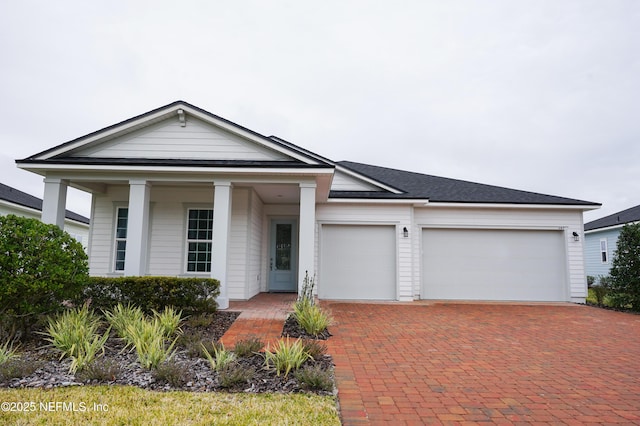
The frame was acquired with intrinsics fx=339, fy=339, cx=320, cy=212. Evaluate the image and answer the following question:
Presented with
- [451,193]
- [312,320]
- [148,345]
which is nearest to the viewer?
[148,345]

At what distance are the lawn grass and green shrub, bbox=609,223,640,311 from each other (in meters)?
11.3

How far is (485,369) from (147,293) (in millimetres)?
6301

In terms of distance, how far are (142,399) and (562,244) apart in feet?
42.9

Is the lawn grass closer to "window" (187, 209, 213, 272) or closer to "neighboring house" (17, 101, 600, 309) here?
"neighboring house" (17, 101, 600, 309)

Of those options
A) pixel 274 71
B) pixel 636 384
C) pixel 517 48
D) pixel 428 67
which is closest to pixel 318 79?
pixel 274 71

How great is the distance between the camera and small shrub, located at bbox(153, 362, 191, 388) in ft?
12.2

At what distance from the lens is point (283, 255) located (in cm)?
1212

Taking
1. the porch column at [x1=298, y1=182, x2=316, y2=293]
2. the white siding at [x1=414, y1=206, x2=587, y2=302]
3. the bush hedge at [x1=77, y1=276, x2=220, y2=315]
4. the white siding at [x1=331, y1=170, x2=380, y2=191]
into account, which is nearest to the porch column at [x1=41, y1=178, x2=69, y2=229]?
the bush hedge at [x1=77, y1=276, x2=220, y2=315]

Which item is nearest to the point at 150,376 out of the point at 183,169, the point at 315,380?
the point at 315,380

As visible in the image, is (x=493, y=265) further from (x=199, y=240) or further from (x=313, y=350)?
(x=199, y=240)

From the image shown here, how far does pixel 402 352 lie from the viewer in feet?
17.0

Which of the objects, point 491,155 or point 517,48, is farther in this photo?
point 491,155

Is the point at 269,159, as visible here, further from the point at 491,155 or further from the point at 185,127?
the point at 491,155

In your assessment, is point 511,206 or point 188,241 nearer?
point 188,241
